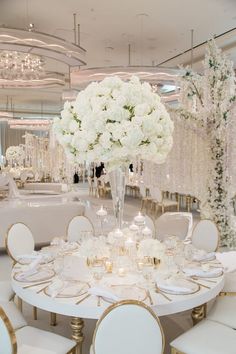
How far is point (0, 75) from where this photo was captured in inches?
342

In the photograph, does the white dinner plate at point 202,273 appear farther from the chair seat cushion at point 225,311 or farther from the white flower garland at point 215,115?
the white flower garland at point 215,115

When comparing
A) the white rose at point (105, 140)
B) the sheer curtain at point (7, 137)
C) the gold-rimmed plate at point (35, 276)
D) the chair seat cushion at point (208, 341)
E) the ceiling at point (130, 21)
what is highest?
the ceiling at point (130, 21)

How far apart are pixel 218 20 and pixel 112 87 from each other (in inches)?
199

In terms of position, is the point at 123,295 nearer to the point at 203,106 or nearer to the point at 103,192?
the point at 203,106

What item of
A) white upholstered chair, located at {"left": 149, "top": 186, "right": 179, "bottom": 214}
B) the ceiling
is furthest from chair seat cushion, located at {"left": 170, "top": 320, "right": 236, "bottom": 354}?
white upholstered chair, located at {"left": 149, "top": 186, "right": 179, "bottom": 214}

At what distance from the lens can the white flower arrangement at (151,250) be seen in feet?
10.1

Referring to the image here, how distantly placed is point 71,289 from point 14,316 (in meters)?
0.60

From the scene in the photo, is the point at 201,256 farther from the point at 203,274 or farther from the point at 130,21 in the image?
the point at 130,21

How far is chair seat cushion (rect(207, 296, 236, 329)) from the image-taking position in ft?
9.30

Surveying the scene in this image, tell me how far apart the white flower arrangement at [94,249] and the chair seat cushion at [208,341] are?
3.19 feet

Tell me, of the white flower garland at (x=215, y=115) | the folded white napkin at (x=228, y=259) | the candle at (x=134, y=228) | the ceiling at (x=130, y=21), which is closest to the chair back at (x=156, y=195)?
the white flower garland at (x=215, y=115)

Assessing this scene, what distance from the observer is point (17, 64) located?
309 inches

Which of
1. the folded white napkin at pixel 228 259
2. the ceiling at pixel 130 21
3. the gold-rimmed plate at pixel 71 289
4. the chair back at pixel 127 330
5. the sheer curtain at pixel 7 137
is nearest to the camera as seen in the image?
the chair back at pixel 127 330

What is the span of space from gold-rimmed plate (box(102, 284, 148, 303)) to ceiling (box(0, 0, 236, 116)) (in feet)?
16.3
